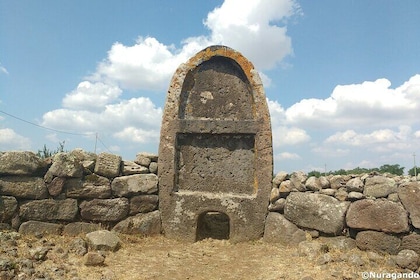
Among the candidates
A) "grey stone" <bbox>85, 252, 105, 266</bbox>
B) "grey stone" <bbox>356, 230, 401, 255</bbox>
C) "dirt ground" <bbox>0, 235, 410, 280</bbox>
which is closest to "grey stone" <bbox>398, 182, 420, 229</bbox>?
"grey stone" <bbox>356, 230, 401, 255</bbox>

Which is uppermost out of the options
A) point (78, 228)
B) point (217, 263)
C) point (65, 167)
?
point (65, 167)

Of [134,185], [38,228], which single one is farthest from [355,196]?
[38,228]

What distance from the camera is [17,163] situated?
5617 millimetres

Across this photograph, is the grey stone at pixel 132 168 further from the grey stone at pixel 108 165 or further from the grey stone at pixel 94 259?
the grey stone at pixel 94 259

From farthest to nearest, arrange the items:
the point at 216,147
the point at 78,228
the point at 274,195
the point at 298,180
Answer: the point at 216,147
the point at 274,195
the point at 298,180
the point at 78,228

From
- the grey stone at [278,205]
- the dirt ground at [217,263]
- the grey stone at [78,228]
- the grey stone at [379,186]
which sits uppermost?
the grey stone at [379,186]

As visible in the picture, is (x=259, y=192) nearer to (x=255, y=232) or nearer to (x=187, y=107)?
(x=255, y=232)

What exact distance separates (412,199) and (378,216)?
0.48 m

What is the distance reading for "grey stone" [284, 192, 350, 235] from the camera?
5.43 meters

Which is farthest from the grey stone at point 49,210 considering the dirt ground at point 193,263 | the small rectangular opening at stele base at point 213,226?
the small rectangular opening at stele base at point 213,226

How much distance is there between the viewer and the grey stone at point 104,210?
587 centimetres

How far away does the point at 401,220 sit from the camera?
194 inches

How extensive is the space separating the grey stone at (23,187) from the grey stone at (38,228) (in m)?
0.40

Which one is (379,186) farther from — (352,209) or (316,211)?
(316,211)
